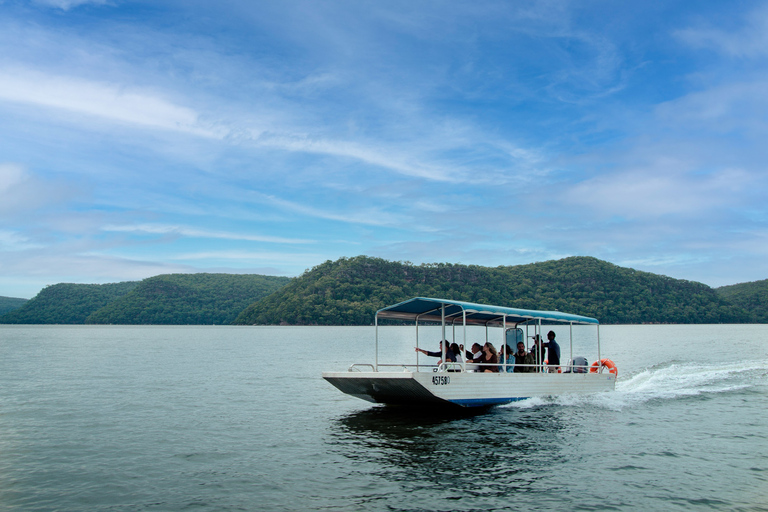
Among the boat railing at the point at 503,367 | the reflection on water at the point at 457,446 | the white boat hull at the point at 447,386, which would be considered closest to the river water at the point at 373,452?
the reflection on water at the point at 457,446

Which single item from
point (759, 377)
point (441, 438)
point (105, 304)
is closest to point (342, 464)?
point (441, 438)

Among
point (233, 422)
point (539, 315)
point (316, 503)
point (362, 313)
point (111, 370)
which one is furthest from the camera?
point (362, 313)

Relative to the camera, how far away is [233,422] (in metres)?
17.2

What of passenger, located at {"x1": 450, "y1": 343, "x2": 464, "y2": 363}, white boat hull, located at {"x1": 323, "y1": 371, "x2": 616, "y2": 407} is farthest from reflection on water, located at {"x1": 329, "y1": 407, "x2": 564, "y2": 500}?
passenger, located at {"x1": 450, "y1": 343, "x2": 464, "y2": 363}

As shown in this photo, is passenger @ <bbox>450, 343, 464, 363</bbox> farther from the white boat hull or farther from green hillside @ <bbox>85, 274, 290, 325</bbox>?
green hillside @ <bbox>85, 274, 290, 325</bbox>

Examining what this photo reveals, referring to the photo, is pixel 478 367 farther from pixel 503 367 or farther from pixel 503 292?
pixel 503 292

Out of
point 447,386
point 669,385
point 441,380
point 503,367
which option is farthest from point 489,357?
point 669,385

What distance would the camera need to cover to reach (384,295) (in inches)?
5049

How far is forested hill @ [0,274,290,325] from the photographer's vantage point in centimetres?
15375

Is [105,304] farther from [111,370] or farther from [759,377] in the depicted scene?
[759,377]

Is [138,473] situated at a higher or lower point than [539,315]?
lower

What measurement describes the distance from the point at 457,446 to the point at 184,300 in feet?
519

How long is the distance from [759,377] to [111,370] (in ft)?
117

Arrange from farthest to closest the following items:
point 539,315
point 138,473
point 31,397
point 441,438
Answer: point 31,397, point 539,315, point 441,438, point 138,473
